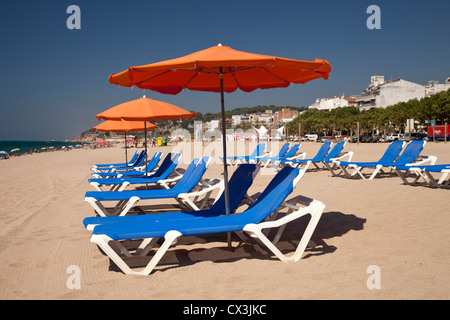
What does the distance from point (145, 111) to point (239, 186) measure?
3.32 metres

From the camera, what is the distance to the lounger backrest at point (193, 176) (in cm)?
504

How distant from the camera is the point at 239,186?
13.8 ft

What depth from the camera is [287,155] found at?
504 inches

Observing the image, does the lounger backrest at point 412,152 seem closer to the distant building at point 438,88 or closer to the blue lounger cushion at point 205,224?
the blue lounger cushion at point 205,224

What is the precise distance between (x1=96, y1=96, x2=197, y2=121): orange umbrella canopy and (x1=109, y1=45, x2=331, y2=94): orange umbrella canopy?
2.14 metres

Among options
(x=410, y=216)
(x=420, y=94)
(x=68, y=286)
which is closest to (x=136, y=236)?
(x=68, y=286)

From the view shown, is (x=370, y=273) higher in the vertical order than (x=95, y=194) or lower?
lower

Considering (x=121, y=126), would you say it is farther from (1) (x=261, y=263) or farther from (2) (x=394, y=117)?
(2) (x=394, y=117)

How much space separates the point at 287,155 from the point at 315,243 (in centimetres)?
924

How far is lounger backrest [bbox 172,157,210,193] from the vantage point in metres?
5.04

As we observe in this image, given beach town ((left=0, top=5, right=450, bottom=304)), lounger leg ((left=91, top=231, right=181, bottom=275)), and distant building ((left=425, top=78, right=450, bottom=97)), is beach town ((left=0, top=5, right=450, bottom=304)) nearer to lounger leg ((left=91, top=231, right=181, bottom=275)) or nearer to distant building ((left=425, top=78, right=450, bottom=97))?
lounger leg ((left=91, top=231, right=181, bottom=275))

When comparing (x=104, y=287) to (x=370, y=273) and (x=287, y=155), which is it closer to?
(x=370, y=273)

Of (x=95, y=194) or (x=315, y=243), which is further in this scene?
(x=95, y=194)
